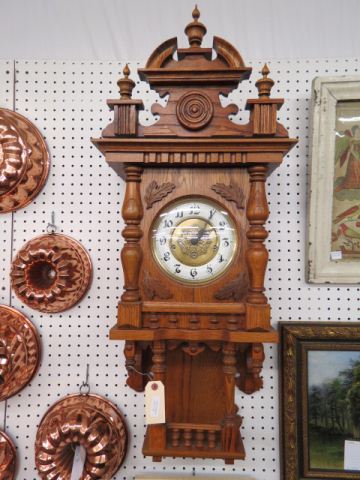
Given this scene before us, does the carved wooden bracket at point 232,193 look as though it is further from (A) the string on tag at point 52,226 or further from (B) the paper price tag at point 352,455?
(B) the paper price tag at point 352,455

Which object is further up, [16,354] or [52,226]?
[52,226]

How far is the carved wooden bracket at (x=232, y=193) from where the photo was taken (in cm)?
71

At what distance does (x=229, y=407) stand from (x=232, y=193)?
473mm

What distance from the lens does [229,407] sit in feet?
2.39

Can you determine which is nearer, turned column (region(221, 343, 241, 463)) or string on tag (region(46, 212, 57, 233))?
turned column (region(221, 343, 241, 463))

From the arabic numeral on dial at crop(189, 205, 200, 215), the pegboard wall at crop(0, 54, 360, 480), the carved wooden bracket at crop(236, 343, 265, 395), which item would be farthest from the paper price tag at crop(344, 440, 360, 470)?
the arabic numeral on dial at crop(189, 205, 200, 215)

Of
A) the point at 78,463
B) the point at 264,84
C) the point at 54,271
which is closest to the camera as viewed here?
the point at 264,84

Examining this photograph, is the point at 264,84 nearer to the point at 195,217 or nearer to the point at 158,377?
the point at 195,217

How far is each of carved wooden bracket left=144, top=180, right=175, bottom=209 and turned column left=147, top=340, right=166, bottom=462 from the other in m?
0.31

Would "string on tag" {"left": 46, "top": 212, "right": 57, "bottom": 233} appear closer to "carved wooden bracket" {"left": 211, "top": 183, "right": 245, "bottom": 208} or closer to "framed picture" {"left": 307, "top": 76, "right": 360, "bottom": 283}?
"carved wooden bracket" {"left": 211, "top": 183, "right": 245, "bottom": 208}

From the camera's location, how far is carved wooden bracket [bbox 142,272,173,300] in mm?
710

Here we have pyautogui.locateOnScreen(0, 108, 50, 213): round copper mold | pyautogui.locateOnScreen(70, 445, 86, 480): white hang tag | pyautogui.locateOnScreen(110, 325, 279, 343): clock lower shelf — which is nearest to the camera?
pyautogui.locateOnScreen(110, 325, 279, 343): clock lower shelf

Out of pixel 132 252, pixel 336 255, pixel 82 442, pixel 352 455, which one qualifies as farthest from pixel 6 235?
pixel 352 455


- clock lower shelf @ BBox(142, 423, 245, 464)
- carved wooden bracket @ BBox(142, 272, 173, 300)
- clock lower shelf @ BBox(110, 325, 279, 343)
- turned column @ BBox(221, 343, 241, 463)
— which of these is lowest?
A: clock lower shelf @ BBox(142, 423, 245, 464)
